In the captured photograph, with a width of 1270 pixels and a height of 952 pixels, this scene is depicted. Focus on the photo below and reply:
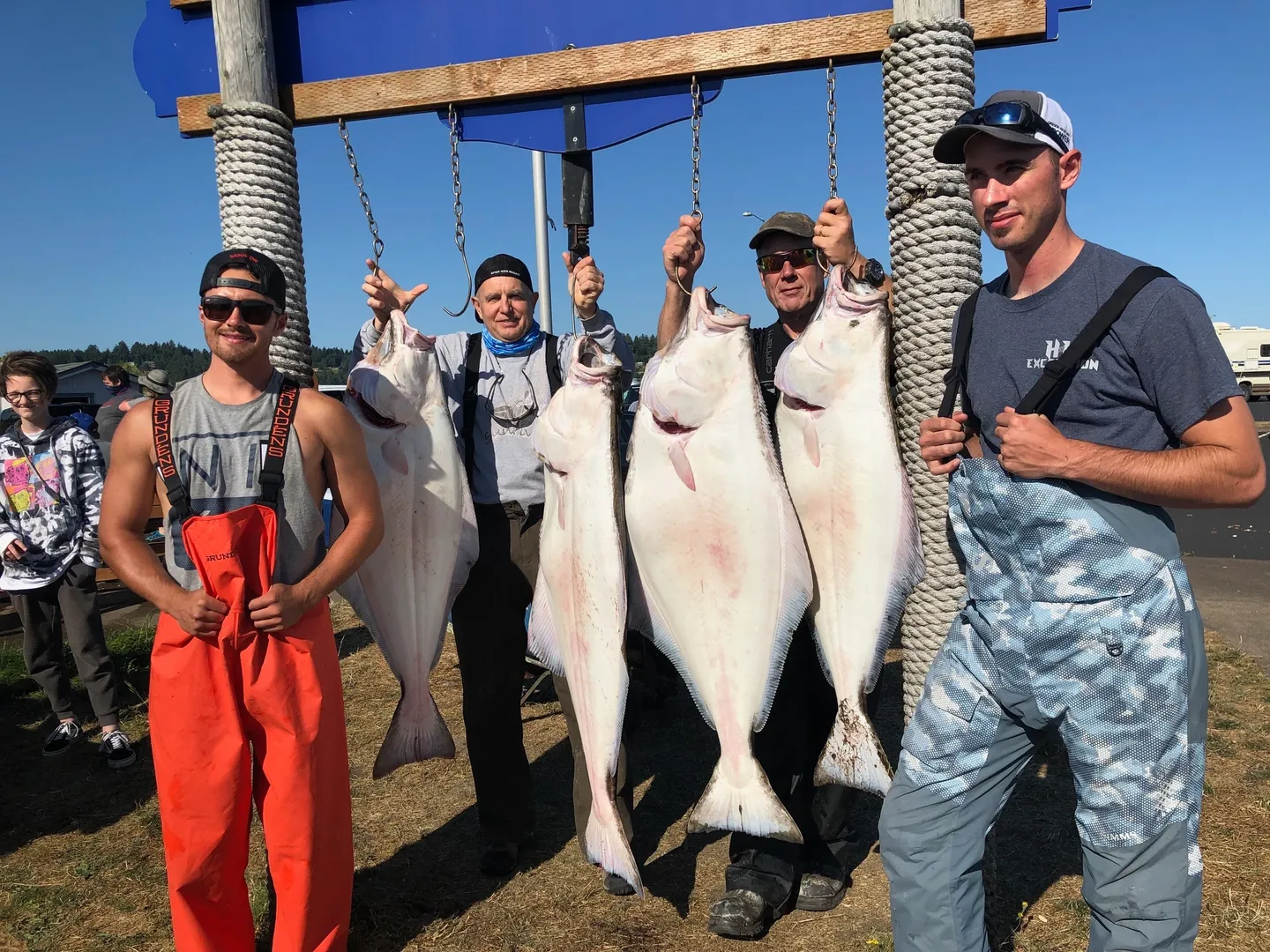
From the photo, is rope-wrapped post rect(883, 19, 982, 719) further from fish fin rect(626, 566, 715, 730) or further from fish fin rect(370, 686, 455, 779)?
fish fin rect(370, 686, 455, 779)

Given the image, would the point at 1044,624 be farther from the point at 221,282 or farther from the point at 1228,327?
the point at 1228,327

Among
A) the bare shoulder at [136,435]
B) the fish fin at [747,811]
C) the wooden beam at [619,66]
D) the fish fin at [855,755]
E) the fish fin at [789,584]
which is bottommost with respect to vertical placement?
the fish fin at [747,811]

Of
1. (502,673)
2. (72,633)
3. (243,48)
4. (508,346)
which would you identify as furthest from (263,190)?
(72,633)

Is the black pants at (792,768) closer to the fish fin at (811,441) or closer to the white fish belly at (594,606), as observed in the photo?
the white fish belly at (594,606)

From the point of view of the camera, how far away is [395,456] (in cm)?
282

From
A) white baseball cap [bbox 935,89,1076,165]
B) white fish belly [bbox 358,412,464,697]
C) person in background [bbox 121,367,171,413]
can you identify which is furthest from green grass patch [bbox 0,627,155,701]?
white baseball cap [bbox 935,89,1076,165]

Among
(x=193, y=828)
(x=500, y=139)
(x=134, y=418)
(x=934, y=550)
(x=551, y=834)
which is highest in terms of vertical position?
(x=500, y=139)

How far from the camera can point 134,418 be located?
2447mm

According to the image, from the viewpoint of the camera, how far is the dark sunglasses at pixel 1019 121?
1.85 metres

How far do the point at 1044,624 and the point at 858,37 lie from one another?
1848 millimetres

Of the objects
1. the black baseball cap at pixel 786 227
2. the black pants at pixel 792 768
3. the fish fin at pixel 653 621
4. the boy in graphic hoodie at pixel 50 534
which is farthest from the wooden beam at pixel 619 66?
the boy in graphic hoodie at pixel 50 534

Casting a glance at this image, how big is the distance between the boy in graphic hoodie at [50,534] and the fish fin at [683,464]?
3596 millimetres

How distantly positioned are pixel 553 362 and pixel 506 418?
25 centimetres

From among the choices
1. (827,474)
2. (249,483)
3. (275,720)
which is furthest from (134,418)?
(827,474)
